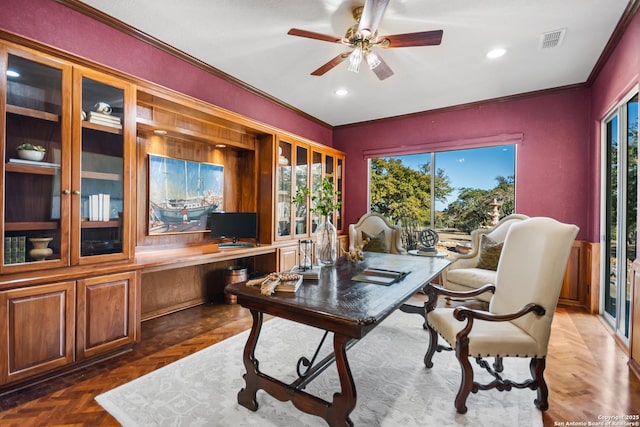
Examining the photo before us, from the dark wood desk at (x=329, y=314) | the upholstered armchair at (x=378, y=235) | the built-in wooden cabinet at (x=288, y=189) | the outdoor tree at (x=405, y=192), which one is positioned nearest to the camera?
the dark wood desk at (x=329, y=314)

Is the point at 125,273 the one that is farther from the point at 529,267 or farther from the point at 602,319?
the point at 602,319

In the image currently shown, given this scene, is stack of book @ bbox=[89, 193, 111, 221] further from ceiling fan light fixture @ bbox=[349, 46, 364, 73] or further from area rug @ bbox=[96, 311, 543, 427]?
ceiling fan light fixture @ bbox=[349, 46, 364, 73]

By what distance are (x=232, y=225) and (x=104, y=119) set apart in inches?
71.4

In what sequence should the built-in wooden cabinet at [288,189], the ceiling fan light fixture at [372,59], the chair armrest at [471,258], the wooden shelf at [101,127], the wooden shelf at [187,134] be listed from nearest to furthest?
the wooden shelf at [101,127]
the ceiling fan light fixture at [372,59]
the wooden shelf at [187,134]
the chair armrest at [471,258]
the built-in wooden cabinet at [288,189]

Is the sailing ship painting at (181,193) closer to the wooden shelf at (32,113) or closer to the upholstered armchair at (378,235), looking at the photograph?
the wooden shelf at (32,113)

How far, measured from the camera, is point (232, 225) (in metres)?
3.81

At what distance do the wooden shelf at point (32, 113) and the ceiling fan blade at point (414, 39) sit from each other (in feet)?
8.21

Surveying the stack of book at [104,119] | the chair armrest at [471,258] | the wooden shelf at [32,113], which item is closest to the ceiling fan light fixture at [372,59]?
the stack of book at [104,119]

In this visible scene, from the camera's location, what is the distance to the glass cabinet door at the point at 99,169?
2.20 metres

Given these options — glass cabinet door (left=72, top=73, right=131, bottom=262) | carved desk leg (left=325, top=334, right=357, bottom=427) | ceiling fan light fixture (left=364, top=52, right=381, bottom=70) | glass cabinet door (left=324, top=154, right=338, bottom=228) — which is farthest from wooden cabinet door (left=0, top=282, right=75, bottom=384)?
glass cabinet door (left=324, top=154, right=338, bottom=228)

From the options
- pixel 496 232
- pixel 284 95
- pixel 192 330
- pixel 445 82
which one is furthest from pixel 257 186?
pixel 496 232

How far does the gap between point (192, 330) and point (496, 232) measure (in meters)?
3.76

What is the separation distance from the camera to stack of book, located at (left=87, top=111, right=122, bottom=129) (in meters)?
2.29

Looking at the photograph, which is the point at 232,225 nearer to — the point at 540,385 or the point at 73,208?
the point at 73,208
